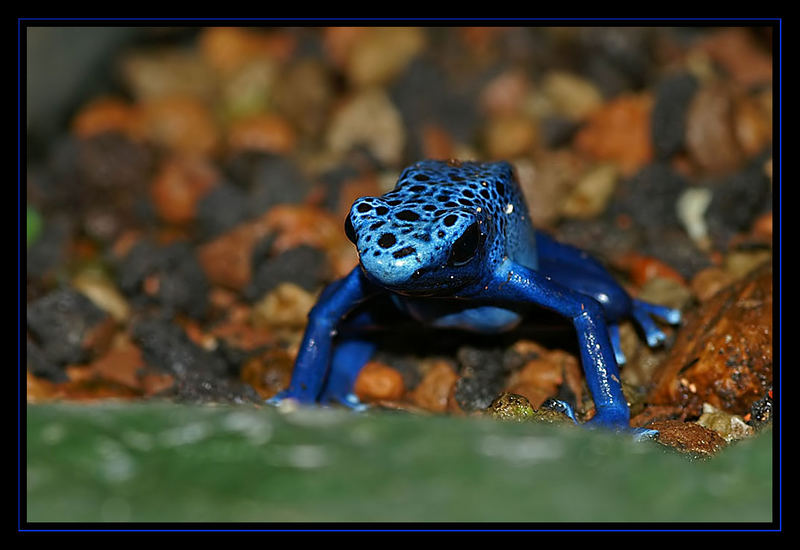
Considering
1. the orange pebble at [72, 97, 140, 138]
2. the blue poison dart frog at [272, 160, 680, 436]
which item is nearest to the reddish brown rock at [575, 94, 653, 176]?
the blue poison dart frog at [272, 160, 680, 436]

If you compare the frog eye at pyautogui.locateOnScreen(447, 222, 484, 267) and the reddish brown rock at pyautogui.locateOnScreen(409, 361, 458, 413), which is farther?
the reddish brown rock at pyautogui.locateOnScreen(409, 361, 458, 413)

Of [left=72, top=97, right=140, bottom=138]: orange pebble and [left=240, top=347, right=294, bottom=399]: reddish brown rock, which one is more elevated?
[left=72, top=97, right=140, bottom=138]: orange pebble

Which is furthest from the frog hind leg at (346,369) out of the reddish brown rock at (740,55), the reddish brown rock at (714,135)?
the reddish brown rock at (740,55)

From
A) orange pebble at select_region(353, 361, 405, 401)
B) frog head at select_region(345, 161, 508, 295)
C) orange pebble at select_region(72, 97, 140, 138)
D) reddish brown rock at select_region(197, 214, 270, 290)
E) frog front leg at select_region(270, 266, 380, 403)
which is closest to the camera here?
frog head at select_region(345, 161, 508, 295)

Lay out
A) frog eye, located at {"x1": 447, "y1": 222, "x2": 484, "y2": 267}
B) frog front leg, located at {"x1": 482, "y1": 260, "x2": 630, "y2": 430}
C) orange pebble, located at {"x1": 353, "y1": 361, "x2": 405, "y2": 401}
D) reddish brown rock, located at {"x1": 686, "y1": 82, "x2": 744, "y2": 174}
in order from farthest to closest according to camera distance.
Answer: reddish brown rock, located at {"x1": 686, "y1": 82, "x2": 744, "y2": 174}
orange pebble, located at {"x1": 353, "y1": 361, "x2": 405, "y2": 401}
frog front leg, located at {"x1": 482, "y1": 260, "x2": 630, "y2": 430}
frog eye, located at {"x1": 447, "y1": 222, "x2": 484, "y2": 267}

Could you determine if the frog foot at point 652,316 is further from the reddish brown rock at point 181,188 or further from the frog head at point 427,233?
the reddish brown rock at point 181,188

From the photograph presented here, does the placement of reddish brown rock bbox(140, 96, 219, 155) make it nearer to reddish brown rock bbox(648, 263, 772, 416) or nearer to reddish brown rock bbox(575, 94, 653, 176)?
reddish brown rock bbox(575, 94, 653, 176)
